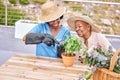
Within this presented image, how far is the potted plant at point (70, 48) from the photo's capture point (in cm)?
220

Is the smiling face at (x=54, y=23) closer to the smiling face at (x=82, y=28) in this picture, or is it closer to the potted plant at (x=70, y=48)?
the smiling face at (x=82, y=28)

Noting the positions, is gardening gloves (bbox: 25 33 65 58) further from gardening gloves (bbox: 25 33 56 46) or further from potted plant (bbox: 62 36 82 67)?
potted plant (bbox: 62 36 82 67)

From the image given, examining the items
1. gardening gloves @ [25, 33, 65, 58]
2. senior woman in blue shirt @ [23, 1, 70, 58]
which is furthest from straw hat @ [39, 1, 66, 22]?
gardening gloves @ [25, 33, 65, 58]

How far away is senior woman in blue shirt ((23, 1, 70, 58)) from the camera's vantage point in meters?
2.73

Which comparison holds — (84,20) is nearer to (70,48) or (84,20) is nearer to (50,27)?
(70,48)

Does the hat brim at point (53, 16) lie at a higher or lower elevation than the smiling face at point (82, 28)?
higher

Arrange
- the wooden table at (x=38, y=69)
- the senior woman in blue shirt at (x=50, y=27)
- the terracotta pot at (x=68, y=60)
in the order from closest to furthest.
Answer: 1. the wooden table at (x=38, y=69)
2. the terracotta pot at (x=68, y=60)
3. the senior woman in blue shirt at (x=50, y=27)

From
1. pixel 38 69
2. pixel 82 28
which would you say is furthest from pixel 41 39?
pixel 82 28

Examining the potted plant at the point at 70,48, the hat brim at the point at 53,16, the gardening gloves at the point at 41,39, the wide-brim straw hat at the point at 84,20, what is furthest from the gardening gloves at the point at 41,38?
the hat brim at the point at 53,16

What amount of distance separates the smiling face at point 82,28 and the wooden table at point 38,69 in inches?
11.3

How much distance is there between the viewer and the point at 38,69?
7.39ft

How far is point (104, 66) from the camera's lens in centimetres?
167

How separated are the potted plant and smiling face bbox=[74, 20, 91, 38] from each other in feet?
0.99

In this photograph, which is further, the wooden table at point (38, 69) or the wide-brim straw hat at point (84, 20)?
the wide-brim straw hat at point (84, 20)
